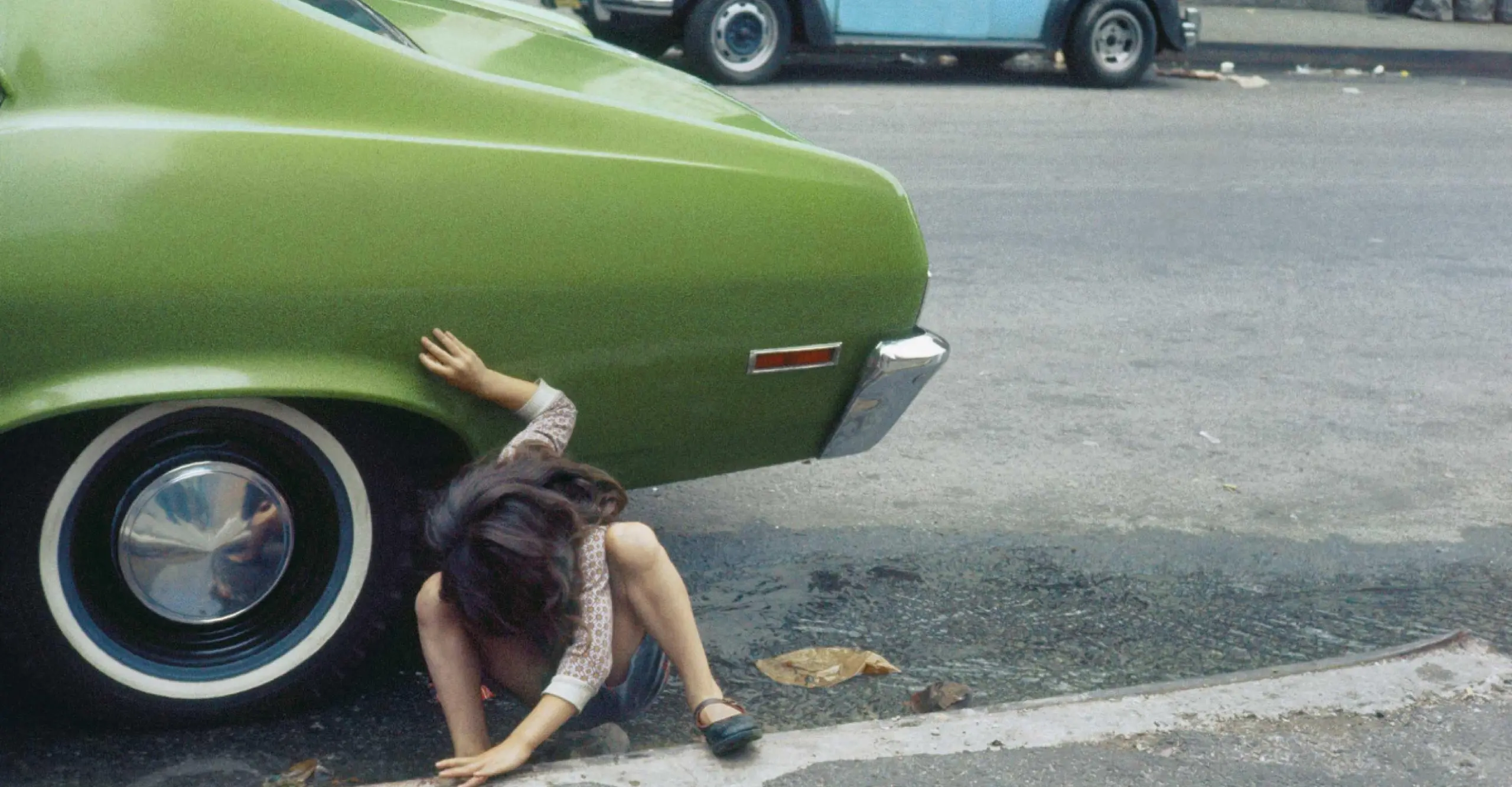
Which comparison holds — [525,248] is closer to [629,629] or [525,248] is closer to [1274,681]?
[629,629]

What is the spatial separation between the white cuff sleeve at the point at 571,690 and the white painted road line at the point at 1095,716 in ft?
0.32

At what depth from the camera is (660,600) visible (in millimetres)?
2906

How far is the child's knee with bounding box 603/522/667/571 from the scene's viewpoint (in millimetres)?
2877

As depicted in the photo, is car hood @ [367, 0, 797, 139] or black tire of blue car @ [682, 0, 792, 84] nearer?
car hood @ [367, 0, 797, 139]

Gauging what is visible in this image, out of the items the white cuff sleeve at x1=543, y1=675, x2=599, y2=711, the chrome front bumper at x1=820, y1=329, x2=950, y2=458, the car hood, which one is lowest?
the white cuff sleeve at x1=543, y1=675, x2=599, y2=711

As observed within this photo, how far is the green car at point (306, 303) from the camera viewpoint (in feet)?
8.68

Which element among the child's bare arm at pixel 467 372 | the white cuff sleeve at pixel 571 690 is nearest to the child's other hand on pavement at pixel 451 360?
the child's bare arm at pixel 467 372

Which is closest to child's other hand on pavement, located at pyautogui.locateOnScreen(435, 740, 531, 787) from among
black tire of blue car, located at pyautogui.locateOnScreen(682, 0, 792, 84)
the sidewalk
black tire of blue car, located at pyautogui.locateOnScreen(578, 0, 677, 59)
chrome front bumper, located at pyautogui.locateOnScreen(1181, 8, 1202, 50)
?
black tire of blue car, located at pyautogui.locateOnScreen(682, 0, 792, 84)

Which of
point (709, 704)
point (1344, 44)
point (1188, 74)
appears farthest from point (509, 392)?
point (1344, 44)

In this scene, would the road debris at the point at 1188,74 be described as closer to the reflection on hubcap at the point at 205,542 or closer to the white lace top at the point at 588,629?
the white lace top at the point at 588,629

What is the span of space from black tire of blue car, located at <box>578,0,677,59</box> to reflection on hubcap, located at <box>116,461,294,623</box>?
29.1 ft

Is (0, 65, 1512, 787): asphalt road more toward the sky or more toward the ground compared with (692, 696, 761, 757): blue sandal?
more toward the ground

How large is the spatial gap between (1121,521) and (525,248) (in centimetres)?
198

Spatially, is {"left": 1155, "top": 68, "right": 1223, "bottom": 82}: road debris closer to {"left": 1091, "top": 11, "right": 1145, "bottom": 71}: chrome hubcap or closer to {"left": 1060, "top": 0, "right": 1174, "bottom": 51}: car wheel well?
{"left": 1060, "top": 0, "right": 1174, "bottom": 51}: car wheel well
